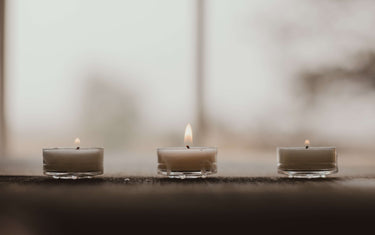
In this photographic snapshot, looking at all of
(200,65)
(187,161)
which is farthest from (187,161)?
(200,65)

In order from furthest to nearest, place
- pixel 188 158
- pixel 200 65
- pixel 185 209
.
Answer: pixel 200 65 → pixel 188 158 → pixel 185 209

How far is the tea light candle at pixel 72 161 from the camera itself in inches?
23.8

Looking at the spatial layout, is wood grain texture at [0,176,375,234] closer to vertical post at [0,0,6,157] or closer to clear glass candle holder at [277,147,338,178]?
clear glass candle holder at [277,147,338,178]

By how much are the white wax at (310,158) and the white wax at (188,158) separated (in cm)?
11

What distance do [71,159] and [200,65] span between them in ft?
6.40

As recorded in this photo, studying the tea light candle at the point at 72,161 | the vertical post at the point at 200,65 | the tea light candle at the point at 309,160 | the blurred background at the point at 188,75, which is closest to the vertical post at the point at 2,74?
the blurred background at the point at 188,75

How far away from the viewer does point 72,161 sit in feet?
1.99

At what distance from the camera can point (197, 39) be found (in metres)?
2.50

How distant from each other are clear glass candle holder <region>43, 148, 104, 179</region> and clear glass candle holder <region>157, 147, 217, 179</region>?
0.09m

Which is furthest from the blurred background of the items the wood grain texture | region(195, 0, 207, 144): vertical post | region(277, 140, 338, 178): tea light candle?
the wood grain texture

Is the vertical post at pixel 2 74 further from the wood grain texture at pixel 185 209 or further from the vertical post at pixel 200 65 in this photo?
the wood grain texture at pixel 185 209

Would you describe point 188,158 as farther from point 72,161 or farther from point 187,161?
point 72,161

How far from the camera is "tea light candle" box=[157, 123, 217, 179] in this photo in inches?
23.6

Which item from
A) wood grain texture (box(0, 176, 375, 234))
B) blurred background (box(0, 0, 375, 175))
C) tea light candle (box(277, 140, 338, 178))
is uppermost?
blurred background (box(0, 0, 375, 175))
